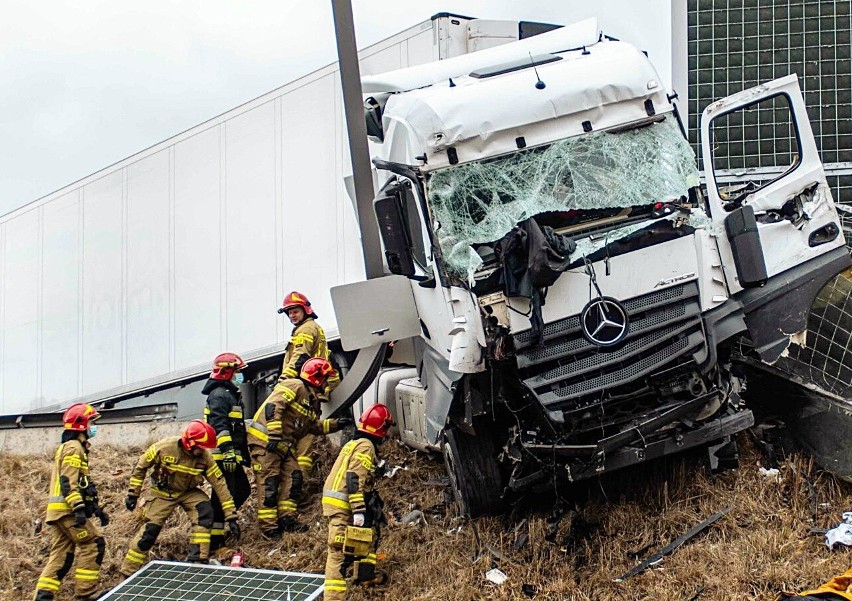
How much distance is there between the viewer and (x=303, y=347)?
8.99 meters

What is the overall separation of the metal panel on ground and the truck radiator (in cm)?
198

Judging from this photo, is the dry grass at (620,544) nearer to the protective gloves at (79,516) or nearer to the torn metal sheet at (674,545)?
the torn metal sheet at (674,545)

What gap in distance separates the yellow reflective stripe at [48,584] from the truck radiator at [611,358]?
13.7 ft

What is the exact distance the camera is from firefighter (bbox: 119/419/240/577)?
8.12 meters

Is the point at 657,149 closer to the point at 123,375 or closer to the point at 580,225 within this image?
the point at 580,225

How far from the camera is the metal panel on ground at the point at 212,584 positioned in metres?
6.61

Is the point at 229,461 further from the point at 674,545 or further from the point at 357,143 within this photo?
the point at 674,545

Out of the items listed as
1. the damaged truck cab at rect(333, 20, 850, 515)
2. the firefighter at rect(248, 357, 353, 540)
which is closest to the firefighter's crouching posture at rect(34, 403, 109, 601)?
the firefighter at rect(248, 357, 353, 540)

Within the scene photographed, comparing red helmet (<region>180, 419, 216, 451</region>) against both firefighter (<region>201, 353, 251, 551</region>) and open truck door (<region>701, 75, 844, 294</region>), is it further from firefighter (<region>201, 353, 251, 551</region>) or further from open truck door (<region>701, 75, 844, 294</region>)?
open truck door (<region>701, 75, 844, 294</region>)

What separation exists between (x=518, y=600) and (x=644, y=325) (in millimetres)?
1914

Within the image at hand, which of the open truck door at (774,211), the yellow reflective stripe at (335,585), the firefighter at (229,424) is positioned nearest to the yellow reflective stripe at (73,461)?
the firefighter at (229,424)

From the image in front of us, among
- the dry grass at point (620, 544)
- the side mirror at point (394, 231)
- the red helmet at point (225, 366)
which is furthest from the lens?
the red helmet at point (225, 366)

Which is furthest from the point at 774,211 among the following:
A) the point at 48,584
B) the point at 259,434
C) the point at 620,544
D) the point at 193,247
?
the point at 193,247

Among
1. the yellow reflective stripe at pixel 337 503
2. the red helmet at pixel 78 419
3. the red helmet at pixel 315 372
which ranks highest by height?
the red helmet at pixel 315 372
